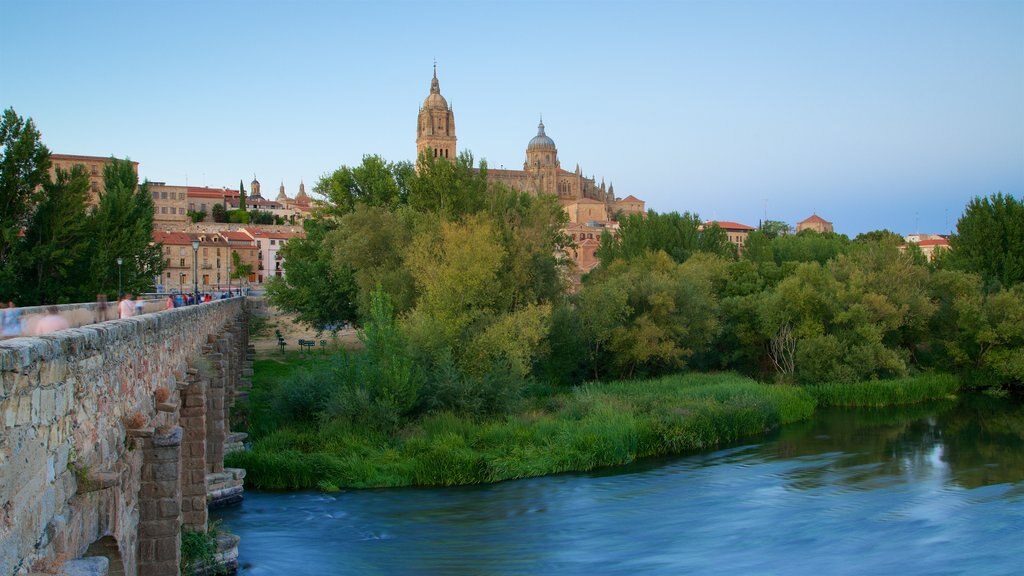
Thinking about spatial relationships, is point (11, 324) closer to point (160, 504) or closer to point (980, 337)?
point (160, 504)

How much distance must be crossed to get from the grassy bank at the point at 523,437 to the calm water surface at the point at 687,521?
0.69m

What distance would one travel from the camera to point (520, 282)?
102 feet

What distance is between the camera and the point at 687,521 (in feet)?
61.5

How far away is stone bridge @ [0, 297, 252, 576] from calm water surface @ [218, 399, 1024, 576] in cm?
601

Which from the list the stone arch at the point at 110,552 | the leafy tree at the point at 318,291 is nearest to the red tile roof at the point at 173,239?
the leafy tree at the point at 318,291

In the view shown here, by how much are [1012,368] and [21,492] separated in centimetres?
3917

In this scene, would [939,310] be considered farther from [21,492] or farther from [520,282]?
[21,492]

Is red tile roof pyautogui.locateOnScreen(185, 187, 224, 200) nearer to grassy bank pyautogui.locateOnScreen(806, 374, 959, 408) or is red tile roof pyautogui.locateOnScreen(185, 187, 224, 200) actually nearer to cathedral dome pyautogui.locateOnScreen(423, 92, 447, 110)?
cathedral dome pyautogui.locateOnScreen(423, 92, 447, 110)

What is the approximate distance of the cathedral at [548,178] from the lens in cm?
12256

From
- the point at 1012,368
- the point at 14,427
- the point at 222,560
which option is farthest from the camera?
the point at 1012,368

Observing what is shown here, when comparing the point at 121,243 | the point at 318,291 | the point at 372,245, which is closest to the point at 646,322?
the point at 372,245

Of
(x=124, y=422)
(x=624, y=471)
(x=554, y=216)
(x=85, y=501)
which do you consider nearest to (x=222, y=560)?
(x=124, y=422)

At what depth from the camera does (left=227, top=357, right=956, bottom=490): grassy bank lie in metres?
21.2

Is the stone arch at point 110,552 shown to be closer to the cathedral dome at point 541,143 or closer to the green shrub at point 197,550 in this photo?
the green shrub at point 197,550
